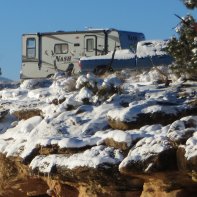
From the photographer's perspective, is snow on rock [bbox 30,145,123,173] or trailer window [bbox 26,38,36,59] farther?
trailer window [bbox 26,38,36,59]

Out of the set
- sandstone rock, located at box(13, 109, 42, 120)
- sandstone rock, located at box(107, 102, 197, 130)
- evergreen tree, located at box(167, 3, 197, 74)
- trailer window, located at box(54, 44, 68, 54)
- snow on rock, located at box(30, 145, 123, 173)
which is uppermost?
trailer window, located at box(54, 44, 68, 54)

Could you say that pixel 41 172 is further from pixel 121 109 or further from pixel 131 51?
pixel 131 51

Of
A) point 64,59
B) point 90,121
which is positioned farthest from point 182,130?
point 64,59

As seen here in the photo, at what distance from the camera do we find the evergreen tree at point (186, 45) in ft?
43.1

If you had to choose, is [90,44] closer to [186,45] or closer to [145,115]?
[186,45]

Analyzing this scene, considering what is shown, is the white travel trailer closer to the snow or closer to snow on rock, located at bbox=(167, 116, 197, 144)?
snow on rock, located at bbox=(167, 116, 197, 144)

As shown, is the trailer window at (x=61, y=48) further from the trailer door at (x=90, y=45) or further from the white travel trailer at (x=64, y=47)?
the trailer door at (x=90, y=45)

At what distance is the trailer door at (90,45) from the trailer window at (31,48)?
8.84 ft

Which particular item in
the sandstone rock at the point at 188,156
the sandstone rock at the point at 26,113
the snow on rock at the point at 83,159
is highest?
the sandstone rock at the point at 26,113

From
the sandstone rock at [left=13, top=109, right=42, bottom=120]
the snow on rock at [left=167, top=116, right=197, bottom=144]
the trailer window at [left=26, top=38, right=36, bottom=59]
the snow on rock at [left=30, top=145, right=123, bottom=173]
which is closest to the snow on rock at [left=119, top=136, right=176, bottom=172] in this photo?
the snow on rock at [left=167, top=116, right=197, bottom=144]

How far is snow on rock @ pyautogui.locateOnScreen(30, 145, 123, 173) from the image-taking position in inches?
413

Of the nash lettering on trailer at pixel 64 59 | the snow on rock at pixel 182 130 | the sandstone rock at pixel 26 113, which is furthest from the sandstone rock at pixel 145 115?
the nash lettering on trailer at pixel 64 59

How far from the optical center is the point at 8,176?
13406 millimetres

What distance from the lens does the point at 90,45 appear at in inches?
1174
